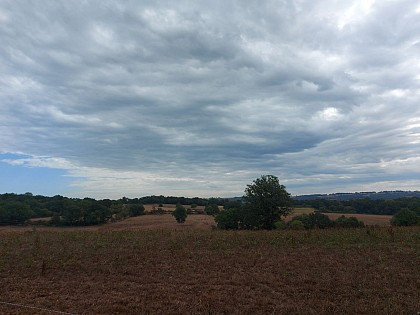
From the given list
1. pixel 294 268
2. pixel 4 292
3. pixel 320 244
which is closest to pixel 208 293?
pixel 294 268

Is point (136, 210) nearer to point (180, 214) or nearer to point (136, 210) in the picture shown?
point (136, 210)

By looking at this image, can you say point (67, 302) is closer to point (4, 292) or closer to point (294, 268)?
point (4, 292)

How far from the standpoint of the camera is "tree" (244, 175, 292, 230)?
3566 cm

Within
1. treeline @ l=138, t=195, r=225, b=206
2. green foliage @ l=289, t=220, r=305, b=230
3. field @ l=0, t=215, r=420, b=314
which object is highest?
treeline @ l=138, t=195, r=225, b=206

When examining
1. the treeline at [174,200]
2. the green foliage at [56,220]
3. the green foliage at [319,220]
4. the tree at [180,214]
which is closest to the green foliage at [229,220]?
the green foliage at [319,220]

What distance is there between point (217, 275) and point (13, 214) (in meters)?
52.1

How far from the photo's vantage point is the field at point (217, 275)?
8250mm

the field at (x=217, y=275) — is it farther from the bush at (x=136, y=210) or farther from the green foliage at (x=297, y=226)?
the bush at (x=136, y=210)

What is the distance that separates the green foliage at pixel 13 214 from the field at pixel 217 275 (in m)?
40.2

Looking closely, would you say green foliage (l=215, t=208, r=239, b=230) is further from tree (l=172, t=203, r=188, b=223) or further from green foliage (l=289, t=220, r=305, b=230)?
tree (l=172, t=203, r=188, b=223)

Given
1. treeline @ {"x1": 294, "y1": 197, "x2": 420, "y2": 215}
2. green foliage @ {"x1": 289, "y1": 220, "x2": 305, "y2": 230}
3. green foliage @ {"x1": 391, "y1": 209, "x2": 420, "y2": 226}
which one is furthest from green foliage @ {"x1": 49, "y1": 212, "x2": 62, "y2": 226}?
green foliage @ {"x1": 391, "y1": 209, "x2": 420, "y2": 226}

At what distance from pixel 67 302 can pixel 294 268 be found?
7.35 metres

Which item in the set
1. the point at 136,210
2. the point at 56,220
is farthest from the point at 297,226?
the point at 136,210

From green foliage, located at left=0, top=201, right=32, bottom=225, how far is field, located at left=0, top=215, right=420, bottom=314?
132 ft
